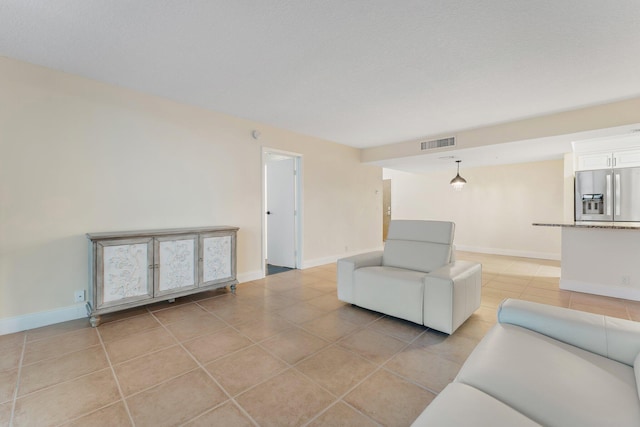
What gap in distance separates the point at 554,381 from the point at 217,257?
10.8 ft

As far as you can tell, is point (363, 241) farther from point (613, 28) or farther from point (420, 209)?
point (613, 28)

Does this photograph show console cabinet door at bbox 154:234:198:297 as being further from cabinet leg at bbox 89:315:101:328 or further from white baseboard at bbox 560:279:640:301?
white baseboard at bbox 560:279:640:301

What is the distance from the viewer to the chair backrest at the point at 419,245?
117 inches

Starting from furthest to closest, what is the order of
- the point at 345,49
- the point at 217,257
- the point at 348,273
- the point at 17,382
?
the point at 217,257 < the point at 348,273 < the point at 345,49 < the point at 17,382

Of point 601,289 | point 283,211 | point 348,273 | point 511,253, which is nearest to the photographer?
point 348,273

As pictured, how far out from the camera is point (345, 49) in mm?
2312

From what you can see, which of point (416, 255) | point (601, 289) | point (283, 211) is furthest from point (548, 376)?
point (283, 211)

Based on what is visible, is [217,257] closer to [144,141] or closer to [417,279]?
[144,141]

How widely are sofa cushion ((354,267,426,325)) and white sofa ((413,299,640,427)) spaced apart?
984mm

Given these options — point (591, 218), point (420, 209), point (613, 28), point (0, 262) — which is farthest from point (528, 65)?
point (420, 209)

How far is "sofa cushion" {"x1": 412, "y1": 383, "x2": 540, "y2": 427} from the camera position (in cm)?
85

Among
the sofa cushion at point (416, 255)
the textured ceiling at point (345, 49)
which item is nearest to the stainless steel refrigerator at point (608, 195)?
the textured ceiling at point (345, 49)

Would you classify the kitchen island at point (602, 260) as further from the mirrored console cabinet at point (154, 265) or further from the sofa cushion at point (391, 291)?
the mirrored console cabinet at point (154, 265)

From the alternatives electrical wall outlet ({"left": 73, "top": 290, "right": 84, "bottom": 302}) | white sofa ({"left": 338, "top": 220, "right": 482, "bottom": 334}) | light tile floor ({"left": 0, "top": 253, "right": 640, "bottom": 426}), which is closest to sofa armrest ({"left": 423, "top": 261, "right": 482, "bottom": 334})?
white sofa ({"left": 338, "top": 220, "right": 482, "bottom": 334})
